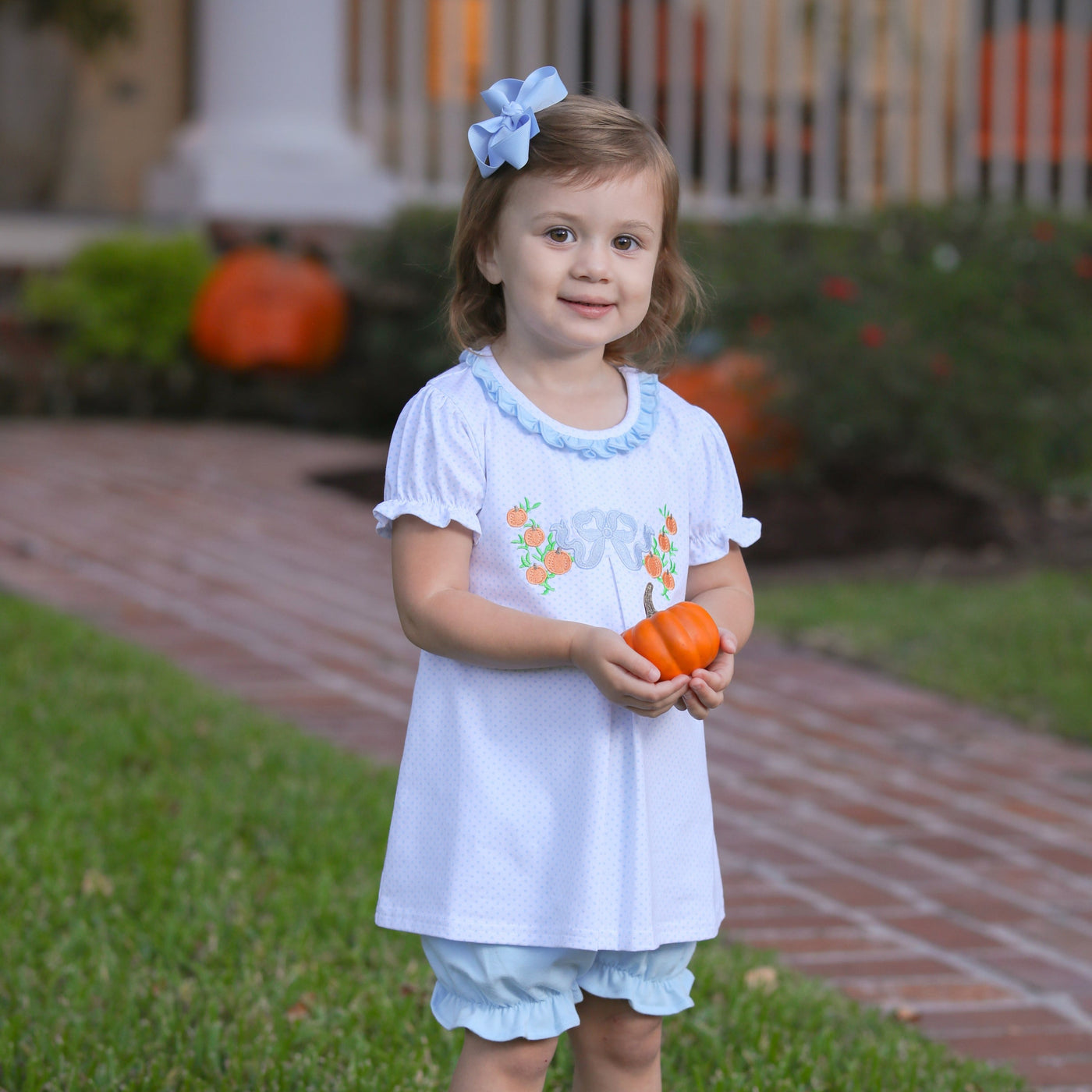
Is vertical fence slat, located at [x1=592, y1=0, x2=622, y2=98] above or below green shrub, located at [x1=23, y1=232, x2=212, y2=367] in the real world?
above

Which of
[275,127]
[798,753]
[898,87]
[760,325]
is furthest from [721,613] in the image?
[898,87]

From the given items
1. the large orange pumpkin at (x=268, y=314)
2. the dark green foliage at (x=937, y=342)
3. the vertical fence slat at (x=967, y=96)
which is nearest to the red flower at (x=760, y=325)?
the dark green foliage at (x=937, y=342)

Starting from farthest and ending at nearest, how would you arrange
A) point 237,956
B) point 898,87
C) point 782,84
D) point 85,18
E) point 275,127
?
point 85,18
point 898,87
point 782,84
point 275,127
point 237,956

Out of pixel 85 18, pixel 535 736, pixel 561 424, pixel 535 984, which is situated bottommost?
pixel 535 984

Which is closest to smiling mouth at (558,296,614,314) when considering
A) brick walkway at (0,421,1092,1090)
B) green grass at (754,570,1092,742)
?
brick walkway at (0,421,1092,1090)

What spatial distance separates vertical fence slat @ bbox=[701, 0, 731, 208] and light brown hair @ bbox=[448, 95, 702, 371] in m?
9.23

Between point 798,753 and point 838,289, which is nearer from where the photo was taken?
point 798,753

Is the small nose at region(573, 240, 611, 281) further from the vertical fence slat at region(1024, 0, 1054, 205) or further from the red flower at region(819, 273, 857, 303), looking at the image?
the vertical fence slat at region(1024, 0, 1054, 205)

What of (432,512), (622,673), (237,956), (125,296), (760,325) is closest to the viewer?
(622,673)

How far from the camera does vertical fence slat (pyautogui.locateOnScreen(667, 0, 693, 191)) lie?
1111cm

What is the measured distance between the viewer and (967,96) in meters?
11.4

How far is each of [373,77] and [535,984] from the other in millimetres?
10099

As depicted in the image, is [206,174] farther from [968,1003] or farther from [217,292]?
[968,1003]

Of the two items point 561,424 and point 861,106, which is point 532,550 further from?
point 861,106
